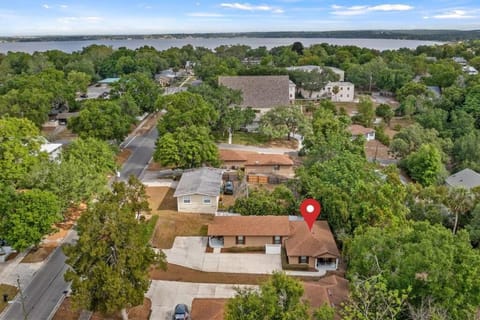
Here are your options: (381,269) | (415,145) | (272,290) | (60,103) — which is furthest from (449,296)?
(60,103)

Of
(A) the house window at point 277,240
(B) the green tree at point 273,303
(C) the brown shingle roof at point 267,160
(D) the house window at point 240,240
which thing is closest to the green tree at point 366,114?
(C) the brown shingle roof at point 267,160

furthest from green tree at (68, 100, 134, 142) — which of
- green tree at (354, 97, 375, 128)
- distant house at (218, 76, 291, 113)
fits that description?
green tree at (354, 97, 375, 128)

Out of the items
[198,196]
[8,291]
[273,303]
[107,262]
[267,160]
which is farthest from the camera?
[267,160]

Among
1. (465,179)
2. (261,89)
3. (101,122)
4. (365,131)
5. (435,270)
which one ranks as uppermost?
(261,89)

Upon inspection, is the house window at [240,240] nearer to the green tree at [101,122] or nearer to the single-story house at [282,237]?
the single-story house at [282,237]

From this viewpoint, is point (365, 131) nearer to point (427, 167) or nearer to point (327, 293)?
point (427, 167)

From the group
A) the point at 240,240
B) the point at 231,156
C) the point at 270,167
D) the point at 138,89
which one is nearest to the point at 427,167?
the point at 270,167

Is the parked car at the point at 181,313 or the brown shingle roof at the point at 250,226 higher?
the brown shingle roof at the point at 250,226
